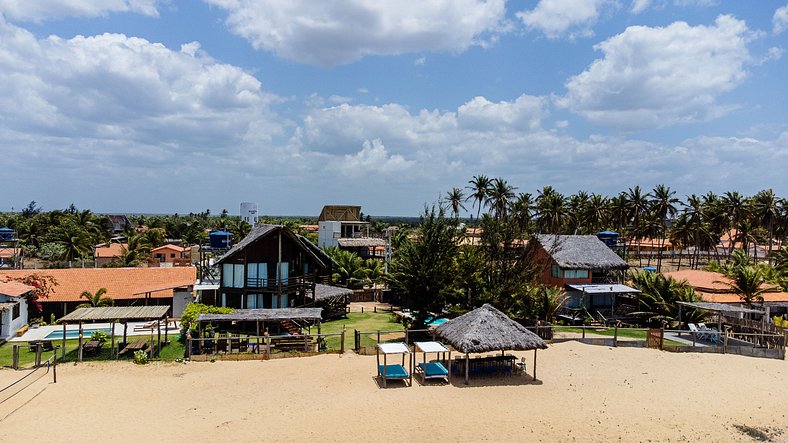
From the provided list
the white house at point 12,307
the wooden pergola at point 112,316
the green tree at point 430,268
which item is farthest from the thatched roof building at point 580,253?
the white house at point 12,307

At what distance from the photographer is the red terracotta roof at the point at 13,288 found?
1170 inches

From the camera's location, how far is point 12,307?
95.0ft

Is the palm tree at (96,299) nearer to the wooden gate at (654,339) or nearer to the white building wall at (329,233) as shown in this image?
the wooden gate at (654,339)

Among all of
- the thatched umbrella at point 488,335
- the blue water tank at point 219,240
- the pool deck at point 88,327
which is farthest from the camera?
the blue water tank at point 219,240

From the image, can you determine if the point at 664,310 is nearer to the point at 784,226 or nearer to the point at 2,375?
the point at 2,375

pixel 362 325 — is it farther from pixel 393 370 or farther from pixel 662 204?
pixel 662 204

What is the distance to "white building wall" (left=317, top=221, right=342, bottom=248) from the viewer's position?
6906 centimetres

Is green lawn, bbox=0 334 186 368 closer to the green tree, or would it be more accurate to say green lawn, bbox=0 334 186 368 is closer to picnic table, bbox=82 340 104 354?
picnic table, bbox=82 340 104 354

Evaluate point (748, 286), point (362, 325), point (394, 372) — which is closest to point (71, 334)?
point (362, 325)

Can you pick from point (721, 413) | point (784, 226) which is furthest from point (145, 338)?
point (784, 226)

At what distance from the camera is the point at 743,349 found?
1079 inches

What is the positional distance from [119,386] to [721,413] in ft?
72.8

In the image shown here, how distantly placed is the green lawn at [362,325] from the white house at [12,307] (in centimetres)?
1635

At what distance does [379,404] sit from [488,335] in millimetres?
5720
